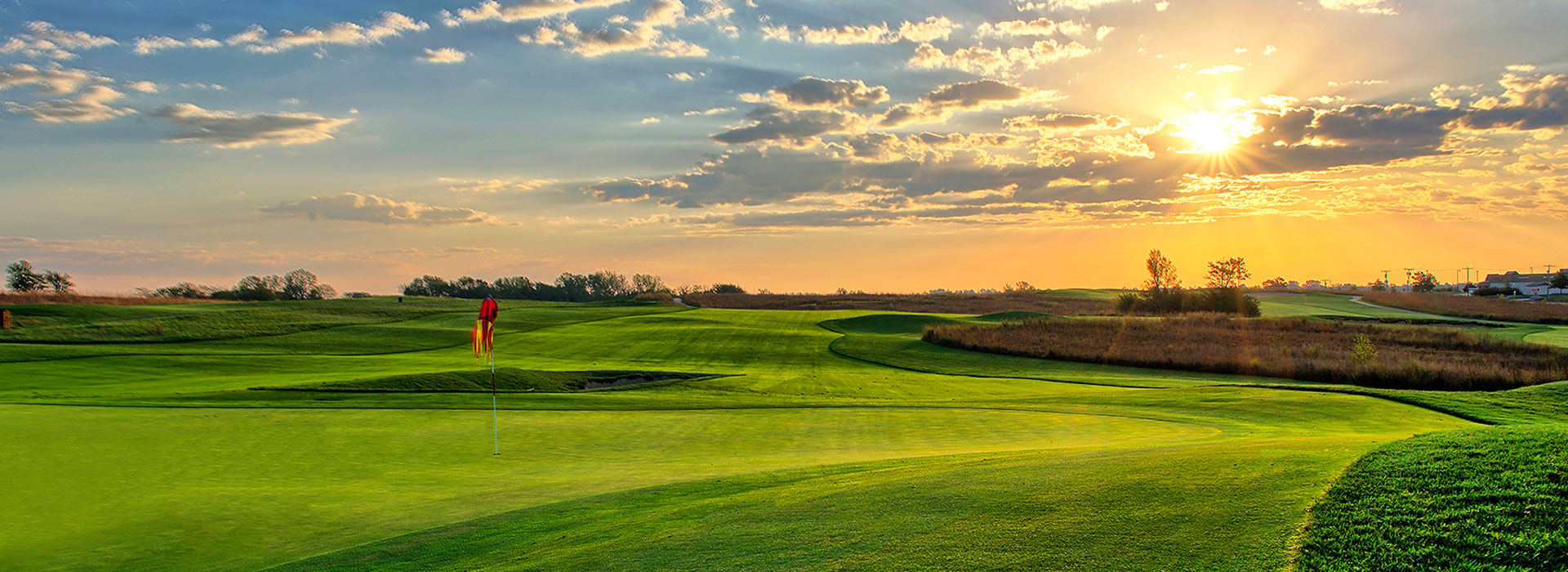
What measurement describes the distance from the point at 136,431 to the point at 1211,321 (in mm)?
53059

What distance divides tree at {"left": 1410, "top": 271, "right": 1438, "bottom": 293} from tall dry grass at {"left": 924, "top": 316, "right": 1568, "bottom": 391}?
125771 mm

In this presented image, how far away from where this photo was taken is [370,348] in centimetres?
4550

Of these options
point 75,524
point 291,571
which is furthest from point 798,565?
point 75,524

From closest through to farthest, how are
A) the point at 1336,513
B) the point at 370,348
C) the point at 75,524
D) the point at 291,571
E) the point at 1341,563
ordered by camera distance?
the point at 1341,563 < the point at 1336,513 < the point at 291,571 < the point at 75,524 < the point at 370,348

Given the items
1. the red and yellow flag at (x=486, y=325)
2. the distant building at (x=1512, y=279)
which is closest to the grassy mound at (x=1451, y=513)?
the red and yellow flag at (x=486, y=325)

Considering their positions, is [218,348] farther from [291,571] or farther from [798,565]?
[798,565]

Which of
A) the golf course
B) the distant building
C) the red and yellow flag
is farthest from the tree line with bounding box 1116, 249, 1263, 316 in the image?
the distant building

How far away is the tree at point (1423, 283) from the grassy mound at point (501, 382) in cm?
16335

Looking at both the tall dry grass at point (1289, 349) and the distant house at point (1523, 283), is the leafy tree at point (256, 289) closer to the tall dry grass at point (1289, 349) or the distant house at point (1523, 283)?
the tall dry grass at point (1289, 349)

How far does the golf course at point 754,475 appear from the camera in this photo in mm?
5699

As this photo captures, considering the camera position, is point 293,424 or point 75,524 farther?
point 293,424

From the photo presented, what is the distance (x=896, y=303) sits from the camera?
10356 centimetres

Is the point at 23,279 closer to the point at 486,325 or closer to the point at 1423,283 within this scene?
the point at 486,325

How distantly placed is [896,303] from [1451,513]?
98844mm
